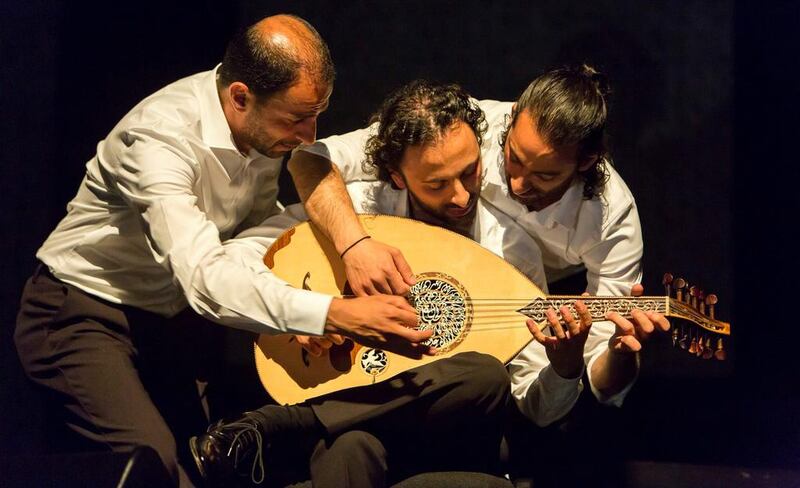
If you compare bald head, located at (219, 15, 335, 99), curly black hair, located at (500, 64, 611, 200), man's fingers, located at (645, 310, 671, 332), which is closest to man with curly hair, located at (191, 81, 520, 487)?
curly black hair, located at (500, 64, 611, 200)

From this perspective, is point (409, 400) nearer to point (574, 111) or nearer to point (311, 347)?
point (311, 347)

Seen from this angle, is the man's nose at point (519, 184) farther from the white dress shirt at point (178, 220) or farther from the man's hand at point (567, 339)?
the white dress shirt at point (178, 220)

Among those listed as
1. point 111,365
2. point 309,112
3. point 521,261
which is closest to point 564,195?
point 521,261

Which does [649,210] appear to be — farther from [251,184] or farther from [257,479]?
[257,479]

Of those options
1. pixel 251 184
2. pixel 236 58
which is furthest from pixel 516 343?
pixel 236 58

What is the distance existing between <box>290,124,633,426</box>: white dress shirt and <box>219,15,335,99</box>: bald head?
317mm

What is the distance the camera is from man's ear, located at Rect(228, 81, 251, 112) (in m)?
2.78

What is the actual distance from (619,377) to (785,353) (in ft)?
3.32

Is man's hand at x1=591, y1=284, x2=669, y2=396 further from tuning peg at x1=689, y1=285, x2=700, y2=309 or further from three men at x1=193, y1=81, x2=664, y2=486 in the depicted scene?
tuning peg at x1=689, y1=285, x2=700, y2=309

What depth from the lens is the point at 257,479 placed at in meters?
2.78

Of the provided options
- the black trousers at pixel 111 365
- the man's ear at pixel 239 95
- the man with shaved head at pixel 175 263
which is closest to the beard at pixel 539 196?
the man with shaved head at pixel 175 263

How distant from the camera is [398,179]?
118 inches

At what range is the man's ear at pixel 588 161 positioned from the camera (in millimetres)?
2852

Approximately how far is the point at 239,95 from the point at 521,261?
93cm
